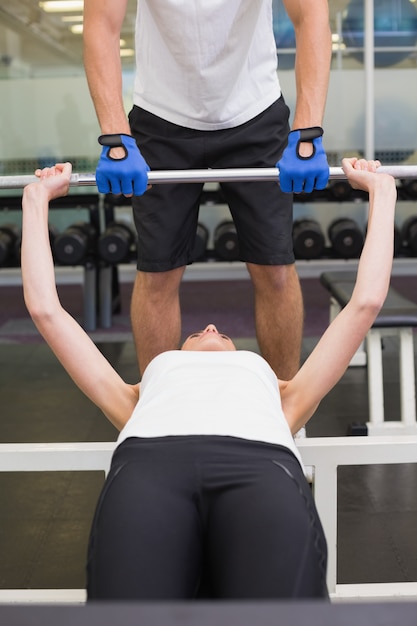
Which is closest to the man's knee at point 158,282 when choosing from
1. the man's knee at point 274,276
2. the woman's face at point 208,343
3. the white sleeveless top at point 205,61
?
the man's knee at point 274,276

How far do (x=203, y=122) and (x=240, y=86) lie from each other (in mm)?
131

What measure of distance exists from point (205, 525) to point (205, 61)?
Answer: 1249 millimetres

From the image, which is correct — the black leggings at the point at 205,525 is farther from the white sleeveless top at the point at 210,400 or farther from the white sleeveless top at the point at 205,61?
the white sleeveless top at the point at 205,61

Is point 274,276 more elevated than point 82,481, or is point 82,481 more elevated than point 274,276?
point 274,276

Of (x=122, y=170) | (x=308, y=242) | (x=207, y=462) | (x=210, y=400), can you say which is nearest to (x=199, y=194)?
(x=122, y=170)

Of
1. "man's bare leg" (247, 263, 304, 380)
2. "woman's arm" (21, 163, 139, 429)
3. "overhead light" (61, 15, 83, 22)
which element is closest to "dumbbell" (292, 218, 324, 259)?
"man's bare leg" (247, 263, 304, 380)

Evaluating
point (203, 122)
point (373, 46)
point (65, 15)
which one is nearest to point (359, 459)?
point (203, 122)

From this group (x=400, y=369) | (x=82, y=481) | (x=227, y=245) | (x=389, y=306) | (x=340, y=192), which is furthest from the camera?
(x=340, y=192)

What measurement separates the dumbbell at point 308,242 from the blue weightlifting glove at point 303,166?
8.92ft

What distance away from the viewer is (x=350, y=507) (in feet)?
6.93

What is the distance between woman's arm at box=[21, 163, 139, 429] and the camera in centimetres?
128

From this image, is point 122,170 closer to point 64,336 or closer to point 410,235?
point 64,336

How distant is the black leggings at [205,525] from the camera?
92 cm

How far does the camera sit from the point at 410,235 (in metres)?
4.35
